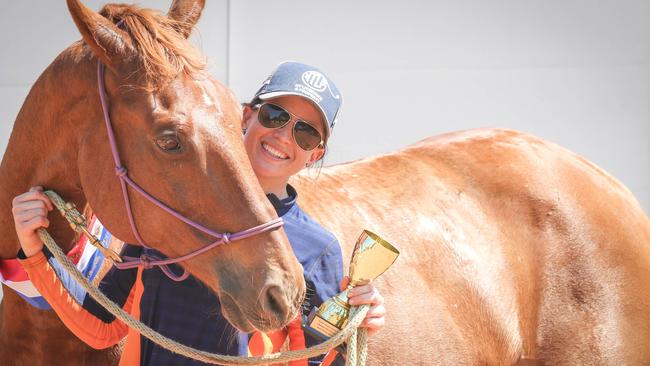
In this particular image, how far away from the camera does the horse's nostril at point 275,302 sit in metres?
1.54

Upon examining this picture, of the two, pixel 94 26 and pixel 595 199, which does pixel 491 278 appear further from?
pixel 94 26

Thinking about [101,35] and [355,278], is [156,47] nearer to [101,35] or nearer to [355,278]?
[101,35]

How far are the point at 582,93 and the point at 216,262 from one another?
3.46 meters

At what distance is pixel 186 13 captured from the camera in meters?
1.91

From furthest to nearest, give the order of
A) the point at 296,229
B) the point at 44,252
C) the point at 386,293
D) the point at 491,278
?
the point at 491,278
the point at 386,293
the point at 296,229
the point at 44,252

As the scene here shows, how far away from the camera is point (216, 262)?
1.60 meters

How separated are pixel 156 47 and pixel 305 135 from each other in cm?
48

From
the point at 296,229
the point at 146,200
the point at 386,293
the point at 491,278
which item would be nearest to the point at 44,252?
the point at 146,200

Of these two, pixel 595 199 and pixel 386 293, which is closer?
pixel 386 293

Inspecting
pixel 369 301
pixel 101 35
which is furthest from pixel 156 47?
pixel 369 301

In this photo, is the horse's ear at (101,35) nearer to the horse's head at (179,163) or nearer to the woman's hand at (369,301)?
the horse's head at (179,163)

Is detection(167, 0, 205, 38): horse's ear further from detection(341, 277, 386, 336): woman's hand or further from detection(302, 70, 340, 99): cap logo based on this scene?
detection(341, 277, 386, 336): woman's hand

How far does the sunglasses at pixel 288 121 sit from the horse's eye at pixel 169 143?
412mm

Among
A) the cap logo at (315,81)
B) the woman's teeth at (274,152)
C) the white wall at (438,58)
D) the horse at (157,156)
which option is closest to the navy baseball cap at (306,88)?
the cap logo at (315,81)
